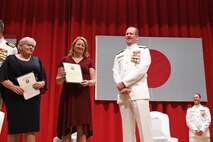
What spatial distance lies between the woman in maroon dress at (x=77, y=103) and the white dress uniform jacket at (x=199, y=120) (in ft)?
10.7

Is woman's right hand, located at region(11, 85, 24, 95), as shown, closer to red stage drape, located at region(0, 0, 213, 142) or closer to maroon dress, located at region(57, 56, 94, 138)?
maroon dress, located at region(57, 56, 94, 138)

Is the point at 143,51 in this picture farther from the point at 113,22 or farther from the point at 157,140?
the point at 113,22

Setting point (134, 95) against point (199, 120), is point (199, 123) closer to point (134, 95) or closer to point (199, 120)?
point (199, 120)

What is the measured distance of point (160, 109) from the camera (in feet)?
20.2

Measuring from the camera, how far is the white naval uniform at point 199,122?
5.50m

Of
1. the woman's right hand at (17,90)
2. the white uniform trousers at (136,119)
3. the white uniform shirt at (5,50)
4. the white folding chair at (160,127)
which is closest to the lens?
the woman's right hand at (17,90)

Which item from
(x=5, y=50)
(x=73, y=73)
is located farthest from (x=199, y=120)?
(x=5, y=50)

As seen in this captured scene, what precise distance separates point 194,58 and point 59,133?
14.2ft

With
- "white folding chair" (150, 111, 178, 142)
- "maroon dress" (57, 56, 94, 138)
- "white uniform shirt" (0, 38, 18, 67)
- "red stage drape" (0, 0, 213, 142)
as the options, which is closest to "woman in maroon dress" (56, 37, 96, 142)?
"maroon dress" (57, 56, 94, 138)

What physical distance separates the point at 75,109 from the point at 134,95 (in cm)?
61

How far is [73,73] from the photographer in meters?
2.85

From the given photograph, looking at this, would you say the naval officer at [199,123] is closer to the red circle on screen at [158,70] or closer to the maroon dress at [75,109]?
the red circle on screen at [158,70]

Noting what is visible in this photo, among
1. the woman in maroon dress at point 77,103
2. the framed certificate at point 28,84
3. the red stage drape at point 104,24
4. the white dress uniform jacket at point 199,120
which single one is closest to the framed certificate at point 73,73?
the woman in maroon dress at point 77,103

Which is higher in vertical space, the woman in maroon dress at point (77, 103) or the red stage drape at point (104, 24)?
the red stage drape at point (104, 24)
